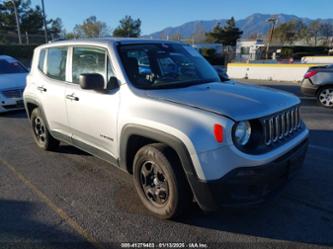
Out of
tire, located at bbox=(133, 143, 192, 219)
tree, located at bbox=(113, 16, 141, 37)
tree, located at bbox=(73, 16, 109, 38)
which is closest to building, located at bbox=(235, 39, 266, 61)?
tree, located at bbox=(113, 16, 141, 37)

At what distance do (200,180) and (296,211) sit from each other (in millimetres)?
1344

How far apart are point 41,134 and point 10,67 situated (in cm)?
509

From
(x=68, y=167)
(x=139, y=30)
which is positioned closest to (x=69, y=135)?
(x=68, y=167)

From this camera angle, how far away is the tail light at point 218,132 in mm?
2600

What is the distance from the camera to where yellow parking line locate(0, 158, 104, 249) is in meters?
2.95

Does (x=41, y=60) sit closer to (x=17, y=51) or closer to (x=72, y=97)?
(x=72, y=97)

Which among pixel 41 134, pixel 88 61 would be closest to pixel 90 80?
pixel 88 61

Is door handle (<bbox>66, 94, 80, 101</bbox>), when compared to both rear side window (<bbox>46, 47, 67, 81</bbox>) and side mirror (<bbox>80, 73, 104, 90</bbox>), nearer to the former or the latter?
rear side window (<bbox>46, 47, 67, 81</bbox>)

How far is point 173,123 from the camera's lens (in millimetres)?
2828

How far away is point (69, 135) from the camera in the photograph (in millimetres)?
4465

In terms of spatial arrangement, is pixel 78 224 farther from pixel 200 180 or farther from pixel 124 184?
pixel 200 180

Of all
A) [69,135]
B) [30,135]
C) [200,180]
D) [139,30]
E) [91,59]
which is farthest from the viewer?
[139,30]

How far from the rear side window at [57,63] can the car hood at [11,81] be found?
4.23 metres

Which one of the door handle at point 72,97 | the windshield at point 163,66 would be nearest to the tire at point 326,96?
the windshield at point 163,66
